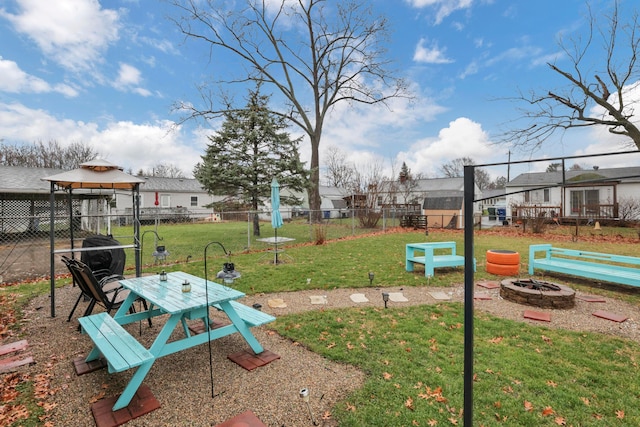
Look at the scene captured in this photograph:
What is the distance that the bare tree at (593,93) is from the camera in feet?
40.9

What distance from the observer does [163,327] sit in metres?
3.04

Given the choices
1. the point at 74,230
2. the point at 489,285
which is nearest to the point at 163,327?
the point at 489,285

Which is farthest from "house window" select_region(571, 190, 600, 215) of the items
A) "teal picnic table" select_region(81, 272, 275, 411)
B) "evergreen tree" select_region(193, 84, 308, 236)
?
"teal picnic table" select_region(81, 272, 275, 411)

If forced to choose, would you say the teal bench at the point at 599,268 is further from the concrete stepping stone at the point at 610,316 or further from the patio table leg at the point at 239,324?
the patio table leg at the point at 239,324

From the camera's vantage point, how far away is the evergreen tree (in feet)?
48.4

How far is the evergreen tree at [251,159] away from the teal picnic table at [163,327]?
1124 centimetres

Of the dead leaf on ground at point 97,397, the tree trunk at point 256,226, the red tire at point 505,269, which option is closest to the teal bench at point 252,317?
the dead leaf on ground at point 97,397

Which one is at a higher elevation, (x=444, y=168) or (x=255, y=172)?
(x=444, y=168)

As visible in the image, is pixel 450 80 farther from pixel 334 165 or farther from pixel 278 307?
pixel 334 165

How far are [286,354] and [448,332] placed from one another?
86.5 inches

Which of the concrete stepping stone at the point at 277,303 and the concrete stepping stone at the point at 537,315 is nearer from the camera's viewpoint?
the concrete stepping stone at the point at 537,315

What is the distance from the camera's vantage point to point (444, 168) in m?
50.2

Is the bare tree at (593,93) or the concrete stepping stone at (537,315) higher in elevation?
the bare tree at (593,93)

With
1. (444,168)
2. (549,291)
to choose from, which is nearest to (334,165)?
(444,168)
